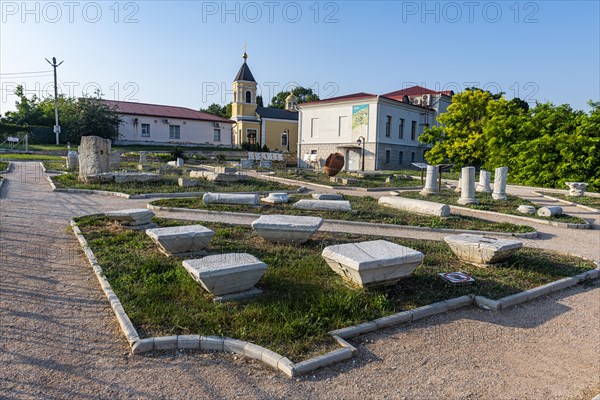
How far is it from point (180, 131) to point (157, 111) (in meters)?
3.33

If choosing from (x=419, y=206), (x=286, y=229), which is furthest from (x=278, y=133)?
(x=286, y=229)

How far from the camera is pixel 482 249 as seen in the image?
6289mm

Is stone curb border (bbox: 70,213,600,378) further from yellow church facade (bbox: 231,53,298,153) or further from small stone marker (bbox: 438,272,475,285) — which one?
yellow church facade (bbox: 231,53,298,153)

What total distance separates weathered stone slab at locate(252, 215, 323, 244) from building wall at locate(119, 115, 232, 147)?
4225 cm

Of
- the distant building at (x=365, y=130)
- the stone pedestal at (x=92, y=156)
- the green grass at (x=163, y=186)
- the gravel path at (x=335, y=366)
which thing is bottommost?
the gravel path at (x=335, y=366)

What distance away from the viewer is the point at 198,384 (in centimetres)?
321

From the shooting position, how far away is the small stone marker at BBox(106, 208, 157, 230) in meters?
8.12

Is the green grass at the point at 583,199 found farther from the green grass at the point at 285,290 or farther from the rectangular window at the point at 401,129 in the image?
the rectangular window at the point at 401,129

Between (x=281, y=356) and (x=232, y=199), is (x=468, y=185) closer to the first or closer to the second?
(x=232, y=199)

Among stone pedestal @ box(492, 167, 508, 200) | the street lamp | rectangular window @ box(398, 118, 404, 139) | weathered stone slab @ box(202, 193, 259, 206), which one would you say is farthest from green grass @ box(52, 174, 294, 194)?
rectangular window @ box(398, 118, 404, 139)

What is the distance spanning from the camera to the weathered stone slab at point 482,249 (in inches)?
245

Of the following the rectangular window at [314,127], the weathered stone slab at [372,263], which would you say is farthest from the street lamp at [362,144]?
the weathered stone slab at [372,263]

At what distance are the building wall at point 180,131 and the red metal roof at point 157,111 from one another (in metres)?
0.45

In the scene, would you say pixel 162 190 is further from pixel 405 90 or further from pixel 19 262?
pixel 405 90
